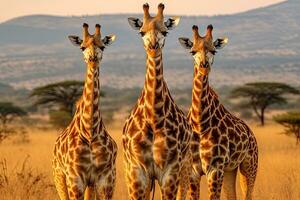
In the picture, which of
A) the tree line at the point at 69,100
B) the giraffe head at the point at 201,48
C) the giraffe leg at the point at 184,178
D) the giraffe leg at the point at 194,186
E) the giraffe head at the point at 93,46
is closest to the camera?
the giraffe leg at the point at 184,178

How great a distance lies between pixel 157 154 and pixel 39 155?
40.7 feet

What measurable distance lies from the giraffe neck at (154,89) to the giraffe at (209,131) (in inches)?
47.3

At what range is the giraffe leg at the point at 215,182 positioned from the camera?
935 cm

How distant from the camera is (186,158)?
8188mm

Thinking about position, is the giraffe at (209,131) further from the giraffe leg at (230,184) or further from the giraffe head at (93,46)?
the giraffe head at (93,46)

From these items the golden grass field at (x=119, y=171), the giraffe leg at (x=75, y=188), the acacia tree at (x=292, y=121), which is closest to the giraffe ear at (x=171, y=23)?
the giraffe leg at (x=75, y=188)

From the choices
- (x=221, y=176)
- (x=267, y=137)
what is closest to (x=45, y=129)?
(x=267, y=137)

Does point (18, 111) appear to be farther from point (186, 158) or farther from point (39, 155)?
point (186, 158)

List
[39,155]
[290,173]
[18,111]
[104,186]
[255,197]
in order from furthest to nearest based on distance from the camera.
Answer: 1. [18,111]
2. [39,155]
3. [290,173]
4. [255,197]
5. [104,186]

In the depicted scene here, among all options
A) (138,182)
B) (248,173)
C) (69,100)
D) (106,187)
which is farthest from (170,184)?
(69,100)

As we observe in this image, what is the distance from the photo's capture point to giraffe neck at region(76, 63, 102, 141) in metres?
8.57

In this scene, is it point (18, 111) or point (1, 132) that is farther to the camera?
point (18, 111)

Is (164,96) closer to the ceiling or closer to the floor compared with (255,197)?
closer to the ceiling

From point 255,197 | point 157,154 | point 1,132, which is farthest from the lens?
point 1,132
